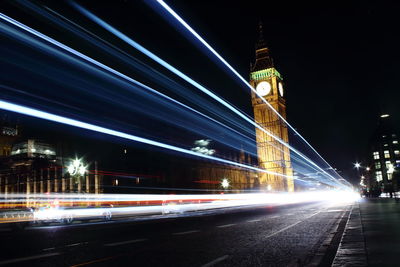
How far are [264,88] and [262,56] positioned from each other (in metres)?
18.1

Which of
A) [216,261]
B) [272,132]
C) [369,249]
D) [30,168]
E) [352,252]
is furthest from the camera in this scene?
[272,132]

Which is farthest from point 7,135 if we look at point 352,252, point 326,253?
point 352,252

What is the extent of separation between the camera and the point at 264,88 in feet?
386

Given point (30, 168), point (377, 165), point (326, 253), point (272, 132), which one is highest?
point (272, 132)

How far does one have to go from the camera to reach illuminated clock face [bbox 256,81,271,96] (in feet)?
382

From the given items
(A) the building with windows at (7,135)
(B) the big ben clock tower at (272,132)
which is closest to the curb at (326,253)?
(B) the big ben clock tower at (272,132)

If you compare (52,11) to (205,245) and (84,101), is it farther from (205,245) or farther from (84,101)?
(205,245)

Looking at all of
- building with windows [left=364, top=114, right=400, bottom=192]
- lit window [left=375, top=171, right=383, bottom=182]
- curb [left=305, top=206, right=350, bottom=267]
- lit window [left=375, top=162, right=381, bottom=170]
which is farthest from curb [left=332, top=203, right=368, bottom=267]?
lit window [left=375, top=162, right=381, bottom=170]

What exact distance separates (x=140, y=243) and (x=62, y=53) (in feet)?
53.0

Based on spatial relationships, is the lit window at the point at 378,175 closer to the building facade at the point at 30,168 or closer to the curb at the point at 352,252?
the building facade at the point at 30,168

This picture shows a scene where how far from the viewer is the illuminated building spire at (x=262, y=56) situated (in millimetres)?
123500

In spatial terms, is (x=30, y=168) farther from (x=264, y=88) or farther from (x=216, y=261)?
(x=216, y=261)

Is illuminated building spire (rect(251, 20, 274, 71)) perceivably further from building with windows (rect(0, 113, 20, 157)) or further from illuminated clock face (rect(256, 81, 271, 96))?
building with windows (rect(0, 113, 20, 157))

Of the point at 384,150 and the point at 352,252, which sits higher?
the point at 384,150
